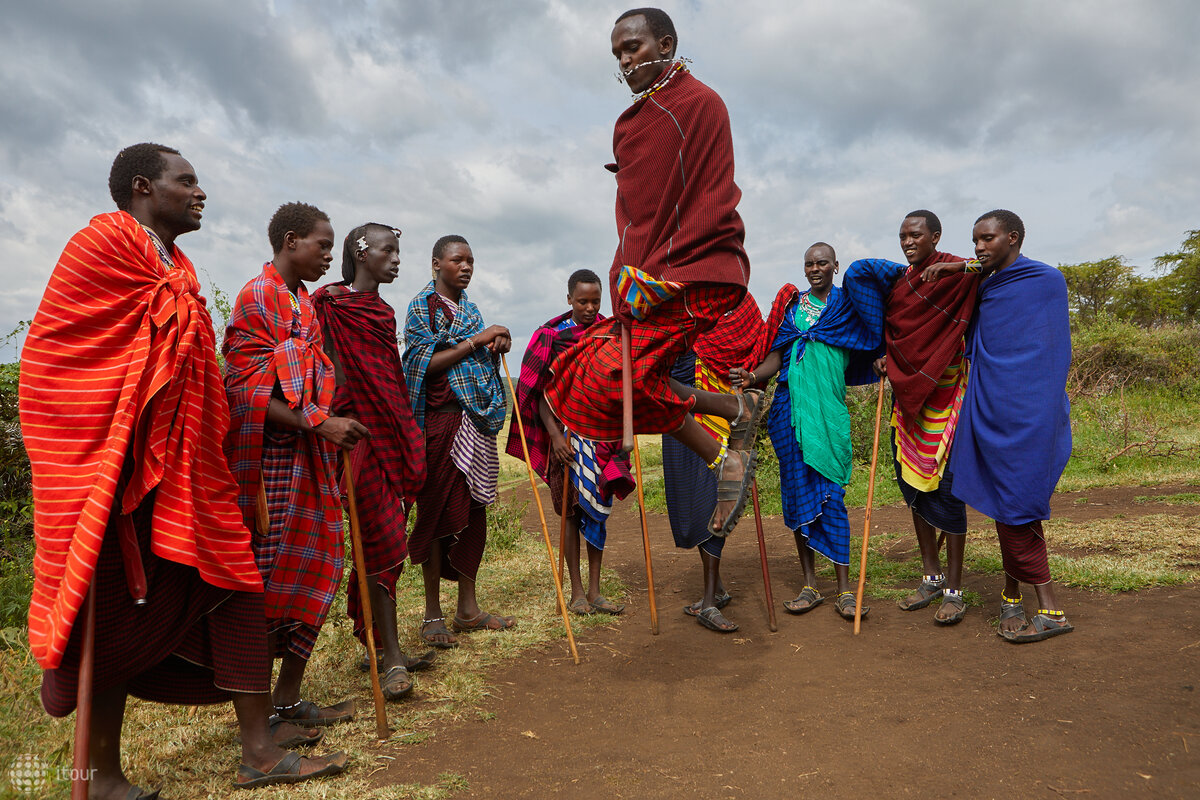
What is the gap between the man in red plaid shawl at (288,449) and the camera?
137 inches

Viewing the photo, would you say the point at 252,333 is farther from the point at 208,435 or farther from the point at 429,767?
the point at 429,767

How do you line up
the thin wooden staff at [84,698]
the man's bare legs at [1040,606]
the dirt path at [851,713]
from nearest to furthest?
1. the thin wooden staff at [84,698]
2. the dirt path at [851,713]
3. the man's bare legs at [1040,606]

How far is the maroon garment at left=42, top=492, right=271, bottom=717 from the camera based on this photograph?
2758mm

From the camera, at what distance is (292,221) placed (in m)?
3.88

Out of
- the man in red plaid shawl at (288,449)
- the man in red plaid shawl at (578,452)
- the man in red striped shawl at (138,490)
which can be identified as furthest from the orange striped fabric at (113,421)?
the man in red plaid shawl at (578,452)

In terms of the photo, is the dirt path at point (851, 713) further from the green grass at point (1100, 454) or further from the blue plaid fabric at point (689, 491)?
the green grass at point (1100, 454)

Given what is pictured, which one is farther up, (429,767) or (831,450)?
(831,450)

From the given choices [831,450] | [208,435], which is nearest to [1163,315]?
[831,450]

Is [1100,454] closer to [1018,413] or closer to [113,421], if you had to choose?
[1018,413]

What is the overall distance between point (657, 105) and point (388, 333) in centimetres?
199

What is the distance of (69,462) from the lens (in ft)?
9.04

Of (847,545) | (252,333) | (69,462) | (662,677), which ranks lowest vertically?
(662,677)

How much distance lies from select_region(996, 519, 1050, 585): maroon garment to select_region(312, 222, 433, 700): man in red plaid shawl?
11.7ft

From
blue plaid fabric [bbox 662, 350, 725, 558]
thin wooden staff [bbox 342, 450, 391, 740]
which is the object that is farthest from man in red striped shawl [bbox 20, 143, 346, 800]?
blue plaid fabric [bbox 662, 350, 725, 558]
